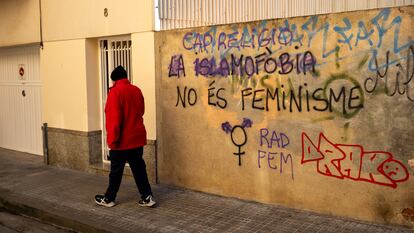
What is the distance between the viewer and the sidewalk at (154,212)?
5.25 m

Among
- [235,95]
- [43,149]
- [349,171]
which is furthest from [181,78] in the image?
[43,149]

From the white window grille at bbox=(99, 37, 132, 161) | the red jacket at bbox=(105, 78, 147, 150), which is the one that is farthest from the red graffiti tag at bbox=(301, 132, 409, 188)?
the white window grille at bbox=(99, 37, 132, 161)

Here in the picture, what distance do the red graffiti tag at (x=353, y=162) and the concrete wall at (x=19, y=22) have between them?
6052 mm

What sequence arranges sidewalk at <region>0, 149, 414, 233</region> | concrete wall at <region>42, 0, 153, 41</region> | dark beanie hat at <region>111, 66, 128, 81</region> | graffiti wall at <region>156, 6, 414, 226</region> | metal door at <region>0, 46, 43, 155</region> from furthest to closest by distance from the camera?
metal door at <region>0, 46, 43, 155</region> < concrete wall at <region>42, 0, 153, 41</region> < dark beanie hat at <region>111, 66, 128, 81</region> < sidewalk at <region>0, 149, 414, 233</region> < graffiti wall at <region>156, 6, 414, 226</region>

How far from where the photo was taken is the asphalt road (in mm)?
5820

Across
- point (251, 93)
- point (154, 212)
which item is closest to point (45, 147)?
point (154, 212)

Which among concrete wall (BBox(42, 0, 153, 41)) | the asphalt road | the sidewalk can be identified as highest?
concrete wall (BBox(42, 0, 153, 41))

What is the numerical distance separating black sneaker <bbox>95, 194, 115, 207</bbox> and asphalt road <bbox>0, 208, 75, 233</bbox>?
0.59 meters

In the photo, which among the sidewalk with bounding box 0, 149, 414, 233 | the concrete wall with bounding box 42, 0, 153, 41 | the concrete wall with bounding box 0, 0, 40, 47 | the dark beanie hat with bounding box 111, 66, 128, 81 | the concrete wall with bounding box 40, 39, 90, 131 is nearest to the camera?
the sidewalk with bounding box 0, 149, 414, 233

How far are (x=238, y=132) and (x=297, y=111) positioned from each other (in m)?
0.92

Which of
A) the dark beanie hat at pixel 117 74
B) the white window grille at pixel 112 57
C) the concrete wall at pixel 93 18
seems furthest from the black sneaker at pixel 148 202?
the concrete wall at pixel 93 18

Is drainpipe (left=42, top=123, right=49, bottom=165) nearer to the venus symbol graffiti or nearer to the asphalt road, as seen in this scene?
the asphalt road

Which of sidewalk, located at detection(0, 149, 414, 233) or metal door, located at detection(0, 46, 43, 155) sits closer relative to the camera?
sidewalk, located at detection(0, 149, 414, 233)

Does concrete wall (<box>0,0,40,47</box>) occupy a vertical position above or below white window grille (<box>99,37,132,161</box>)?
above
